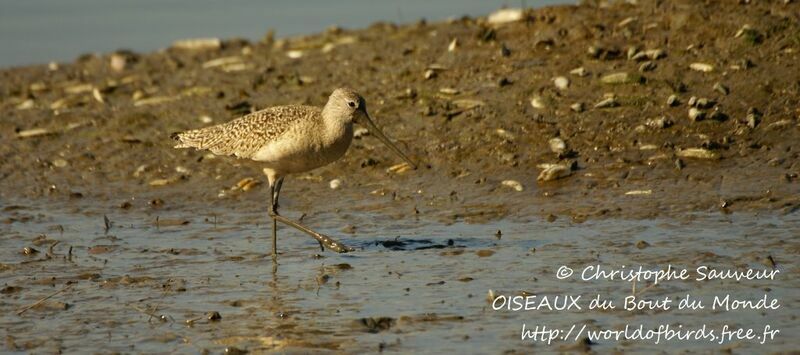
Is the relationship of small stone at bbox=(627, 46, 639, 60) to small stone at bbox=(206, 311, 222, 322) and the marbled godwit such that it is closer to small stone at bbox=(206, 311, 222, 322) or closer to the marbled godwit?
the marbled godwit

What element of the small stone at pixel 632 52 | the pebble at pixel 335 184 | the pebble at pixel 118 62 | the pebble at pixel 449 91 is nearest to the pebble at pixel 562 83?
the small stone at pixel 632 52

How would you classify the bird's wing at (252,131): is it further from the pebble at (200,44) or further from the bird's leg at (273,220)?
the pebble at (200,44)

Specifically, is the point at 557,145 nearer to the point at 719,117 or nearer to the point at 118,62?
the point at 719,117

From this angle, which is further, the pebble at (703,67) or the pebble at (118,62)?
the pebble at (118,62)

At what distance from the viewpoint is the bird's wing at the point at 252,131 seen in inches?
435

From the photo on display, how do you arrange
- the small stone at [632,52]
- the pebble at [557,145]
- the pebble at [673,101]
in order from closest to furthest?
the pebble at [557,145] < the pebble at [673,101] < the small stone at [632,52]

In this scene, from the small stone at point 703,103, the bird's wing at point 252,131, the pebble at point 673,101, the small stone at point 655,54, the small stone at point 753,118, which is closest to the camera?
the bird's wing at point 252,131

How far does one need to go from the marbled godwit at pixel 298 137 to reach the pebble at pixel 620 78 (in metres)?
2.47

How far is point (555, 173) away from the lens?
1141 centimetres

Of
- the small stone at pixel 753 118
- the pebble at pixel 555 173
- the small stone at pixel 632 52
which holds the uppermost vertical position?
the small stone at pixel 632 52

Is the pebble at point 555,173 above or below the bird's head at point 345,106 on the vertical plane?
below

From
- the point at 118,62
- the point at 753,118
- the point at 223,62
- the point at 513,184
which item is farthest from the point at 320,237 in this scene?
the point at 118,62

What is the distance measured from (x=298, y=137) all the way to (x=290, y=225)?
727 mm

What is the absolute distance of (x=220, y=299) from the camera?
28.7 feet
